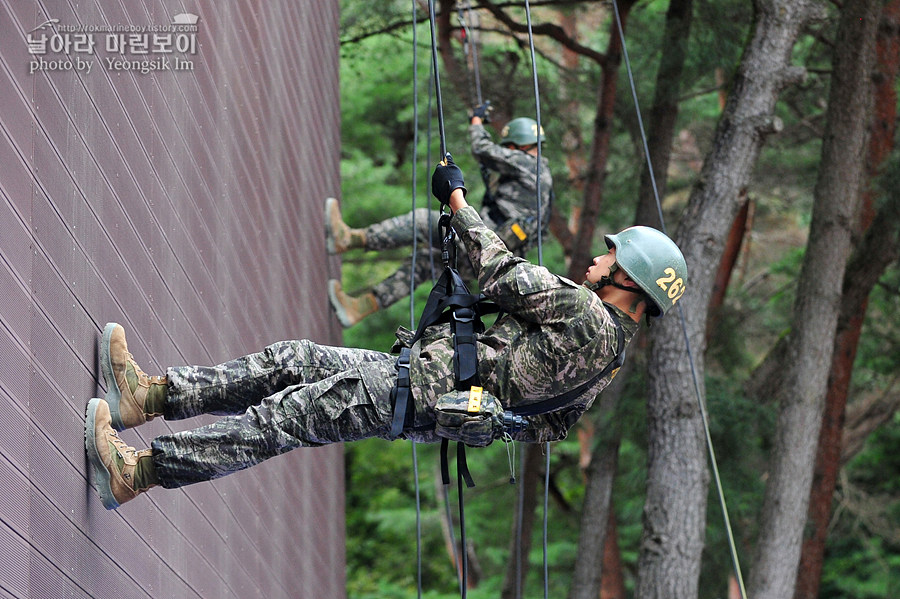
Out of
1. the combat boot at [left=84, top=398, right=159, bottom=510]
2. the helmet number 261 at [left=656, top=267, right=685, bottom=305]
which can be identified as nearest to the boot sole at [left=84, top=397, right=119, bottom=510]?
the combat boot at [left=84, top=398, right=159, bottom=510]

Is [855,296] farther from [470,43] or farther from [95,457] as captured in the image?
[95,457]

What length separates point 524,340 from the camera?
4.12 m

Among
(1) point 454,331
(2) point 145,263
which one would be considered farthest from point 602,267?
(2) point 145,263

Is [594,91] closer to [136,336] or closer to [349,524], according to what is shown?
[136,336]

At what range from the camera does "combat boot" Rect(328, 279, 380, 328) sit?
9.29m

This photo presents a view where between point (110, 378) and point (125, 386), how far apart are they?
0.24 ft

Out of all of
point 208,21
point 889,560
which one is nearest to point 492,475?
point 889,560

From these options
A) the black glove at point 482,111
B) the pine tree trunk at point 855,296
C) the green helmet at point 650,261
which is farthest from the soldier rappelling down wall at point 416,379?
the pine tree trunk at point 855,296

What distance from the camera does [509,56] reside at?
13883 mm

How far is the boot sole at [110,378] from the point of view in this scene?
3.91 m

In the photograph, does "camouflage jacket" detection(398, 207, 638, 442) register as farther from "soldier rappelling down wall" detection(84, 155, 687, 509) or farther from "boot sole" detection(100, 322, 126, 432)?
"boot sole" detection(100, 322, 126, 432)

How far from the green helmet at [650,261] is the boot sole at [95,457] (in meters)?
2.05

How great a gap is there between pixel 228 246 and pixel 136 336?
1.58 metres

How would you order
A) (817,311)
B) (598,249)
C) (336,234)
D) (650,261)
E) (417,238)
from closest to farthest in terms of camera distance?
Answer: (650,261), (417,238), (336,234), (817,311), (598,249)
